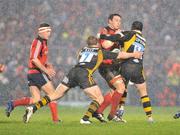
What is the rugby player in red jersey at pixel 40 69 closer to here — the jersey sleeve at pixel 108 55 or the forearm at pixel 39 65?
the forearm at pixel 39 65

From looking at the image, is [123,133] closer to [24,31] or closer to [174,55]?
[174,55]

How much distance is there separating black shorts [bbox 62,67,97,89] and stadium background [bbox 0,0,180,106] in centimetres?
861

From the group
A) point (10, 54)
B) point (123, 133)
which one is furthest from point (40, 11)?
point (123, 133)

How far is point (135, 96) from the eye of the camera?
22234 millimetres

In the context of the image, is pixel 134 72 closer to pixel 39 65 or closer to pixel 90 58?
pixel 90 58

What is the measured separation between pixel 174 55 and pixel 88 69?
9.70m

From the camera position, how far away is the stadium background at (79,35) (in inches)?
848

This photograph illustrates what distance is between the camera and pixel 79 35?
25.4 m

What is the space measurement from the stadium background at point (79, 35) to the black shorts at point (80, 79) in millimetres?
8611

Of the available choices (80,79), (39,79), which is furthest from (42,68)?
(80,79)

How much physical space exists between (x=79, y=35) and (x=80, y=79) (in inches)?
522

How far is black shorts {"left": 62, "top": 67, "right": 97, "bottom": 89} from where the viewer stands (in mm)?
12195

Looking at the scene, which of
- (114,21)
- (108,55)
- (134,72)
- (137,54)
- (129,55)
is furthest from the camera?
(114,21)

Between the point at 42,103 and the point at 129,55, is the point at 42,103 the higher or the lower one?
the lower one
